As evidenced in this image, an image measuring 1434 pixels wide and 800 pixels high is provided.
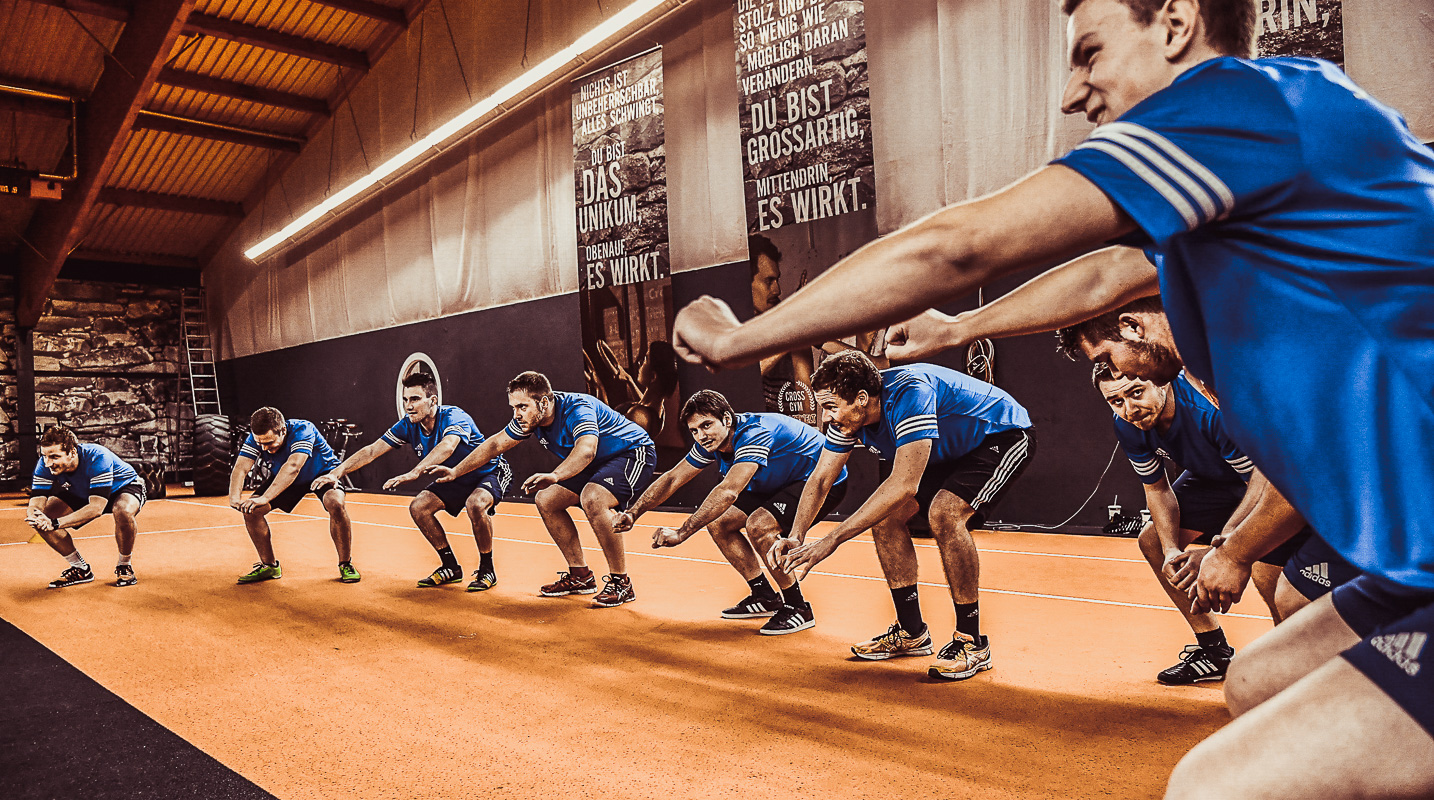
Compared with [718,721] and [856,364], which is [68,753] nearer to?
[718,721]

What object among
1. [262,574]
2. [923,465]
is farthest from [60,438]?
[923,465]

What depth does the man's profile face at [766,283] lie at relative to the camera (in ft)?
29.0

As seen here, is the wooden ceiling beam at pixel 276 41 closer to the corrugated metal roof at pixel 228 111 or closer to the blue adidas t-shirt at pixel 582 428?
the corrugated metal roof at pixel 228 111

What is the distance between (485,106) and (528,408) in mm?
5719

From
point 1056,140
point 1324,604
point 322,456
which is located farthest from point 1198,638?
point 322,456

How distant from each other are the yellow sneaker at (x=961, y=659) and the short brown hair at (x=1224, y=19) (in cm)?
293

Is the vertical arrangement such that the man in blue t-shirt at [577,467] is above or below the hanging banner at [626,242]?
below

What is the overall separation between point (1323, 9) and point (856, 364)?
498 cm

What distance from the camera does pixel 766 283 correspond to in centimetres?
899

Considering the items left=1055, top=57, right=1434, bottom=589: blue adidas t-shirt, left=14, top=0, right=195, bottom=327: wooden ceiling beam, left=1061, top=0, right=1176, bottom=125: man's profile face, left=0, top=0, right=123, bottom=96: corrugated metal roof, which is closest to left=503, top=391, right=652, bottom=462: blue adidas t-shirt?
left=1061, top=0, right=1176, bottom=125: man's profile face

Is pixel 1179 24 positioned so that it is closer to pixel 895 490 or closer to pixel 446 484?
pixel 895 490

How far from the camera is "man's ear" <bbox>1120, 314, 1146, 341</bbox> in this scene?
2.18 m

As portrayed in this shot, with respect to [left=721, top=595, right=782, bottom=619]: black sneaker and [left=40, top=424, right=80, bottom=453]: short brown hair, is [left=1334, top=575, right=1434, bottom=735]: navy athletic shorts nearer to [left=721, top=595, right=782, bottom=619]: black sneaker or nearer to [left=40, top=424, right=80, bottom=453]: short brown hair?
[left=721, top=595, right=782, bottom=619]: black sneaker

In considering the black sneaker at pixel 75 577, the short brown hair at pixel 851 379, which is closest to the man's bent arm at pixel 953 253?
the short brown hair at pixel 851 379
